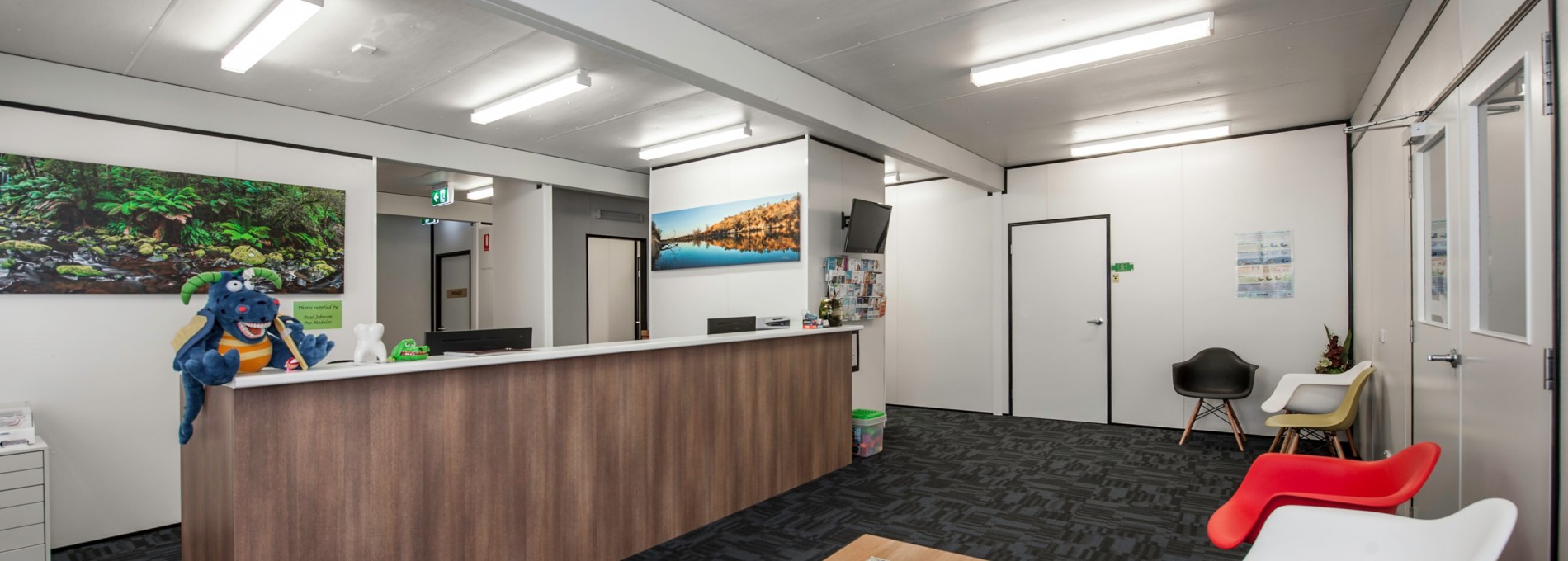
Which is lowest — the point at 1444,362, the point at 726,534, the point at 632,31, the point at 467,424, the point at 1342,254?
the point at 726,534

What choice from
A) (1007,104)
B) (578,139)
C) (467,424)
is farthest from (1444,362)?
(578,139)

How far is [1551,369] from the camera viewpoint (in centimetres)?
193

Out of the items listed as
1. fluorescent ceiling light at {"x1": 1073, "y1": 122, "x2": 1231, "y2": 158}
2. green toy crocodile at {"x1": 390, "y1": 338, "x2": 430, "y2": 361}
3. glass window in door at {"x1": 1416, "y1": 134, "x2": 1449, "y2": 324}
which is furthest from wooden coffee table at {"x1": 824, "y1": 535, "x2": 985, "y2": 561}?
fluorescent ceiling light at {"x1": 1073, "y1": 122, "x2": 1231, "y2": 158}

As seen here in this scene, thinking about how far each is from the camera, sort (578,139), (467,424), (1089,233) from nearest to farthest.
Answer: (467,424), (578,139), (1089,233)

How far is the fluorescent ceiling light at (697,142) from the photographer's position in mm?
5742

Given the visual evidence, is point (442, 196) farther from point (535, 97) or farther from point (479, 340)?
point (479, 340)

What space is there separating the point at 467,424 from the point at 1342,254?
22.7ft

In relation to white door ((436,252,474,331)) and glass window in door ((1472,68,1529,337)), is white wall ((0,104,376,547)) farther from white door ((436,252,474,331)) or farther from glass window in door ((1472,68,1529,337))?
glass window in door ((1472,68,1529,337))

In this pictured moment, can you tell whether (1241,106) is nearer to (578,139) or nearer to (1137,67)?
(1137,67)

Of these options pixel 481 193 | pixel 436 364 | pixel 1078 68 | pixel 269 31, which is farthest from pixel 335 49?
pixel 1078 68

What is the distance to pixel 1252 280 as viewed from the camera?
6309 mm

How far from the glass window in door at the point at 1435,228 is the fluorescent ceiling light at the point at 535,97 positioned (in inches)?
174

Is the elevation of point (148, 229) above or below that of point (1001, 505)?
above

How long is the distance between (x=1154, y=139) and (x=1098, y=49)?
2924 mm
